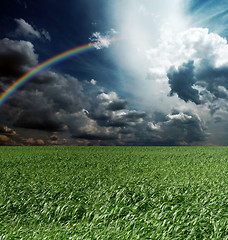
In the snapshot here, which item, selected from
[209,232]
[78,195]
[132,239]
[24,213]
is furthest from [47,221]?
[209,232]

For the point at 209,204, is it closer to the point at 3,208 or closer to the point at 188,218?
the point at 188,218

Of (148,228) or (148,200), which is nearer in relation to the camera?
(148,228)

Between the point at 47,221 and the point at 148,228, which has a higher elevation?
the point at 148,228

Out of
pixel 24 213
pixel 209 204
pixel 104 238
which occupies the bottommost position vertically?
pixel 24 213

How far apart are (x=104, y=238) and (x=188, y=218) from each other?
2.33m

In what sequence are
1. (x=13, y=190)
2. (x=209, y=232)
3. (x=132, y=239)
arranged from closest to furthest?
(x=132, y=239)
(x=209, y=232)
(x=13, y=190)

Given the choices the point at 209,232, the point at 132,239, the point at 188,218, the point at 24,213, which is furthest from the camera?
the point at 24,213

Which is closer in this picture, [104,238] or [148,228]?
[104,238]

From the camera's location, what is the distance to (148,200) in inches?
287

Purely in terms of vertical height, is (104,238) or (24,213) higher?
(104,238)

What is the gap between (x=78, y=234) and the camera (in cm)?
505

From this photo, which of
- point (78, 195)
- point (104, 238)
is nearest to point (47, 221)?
point (78, 195)

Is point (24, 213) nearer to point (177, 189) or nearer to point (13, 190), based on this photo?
point (13, 190)

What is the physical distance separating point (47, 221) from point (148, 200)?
11.3 feet
